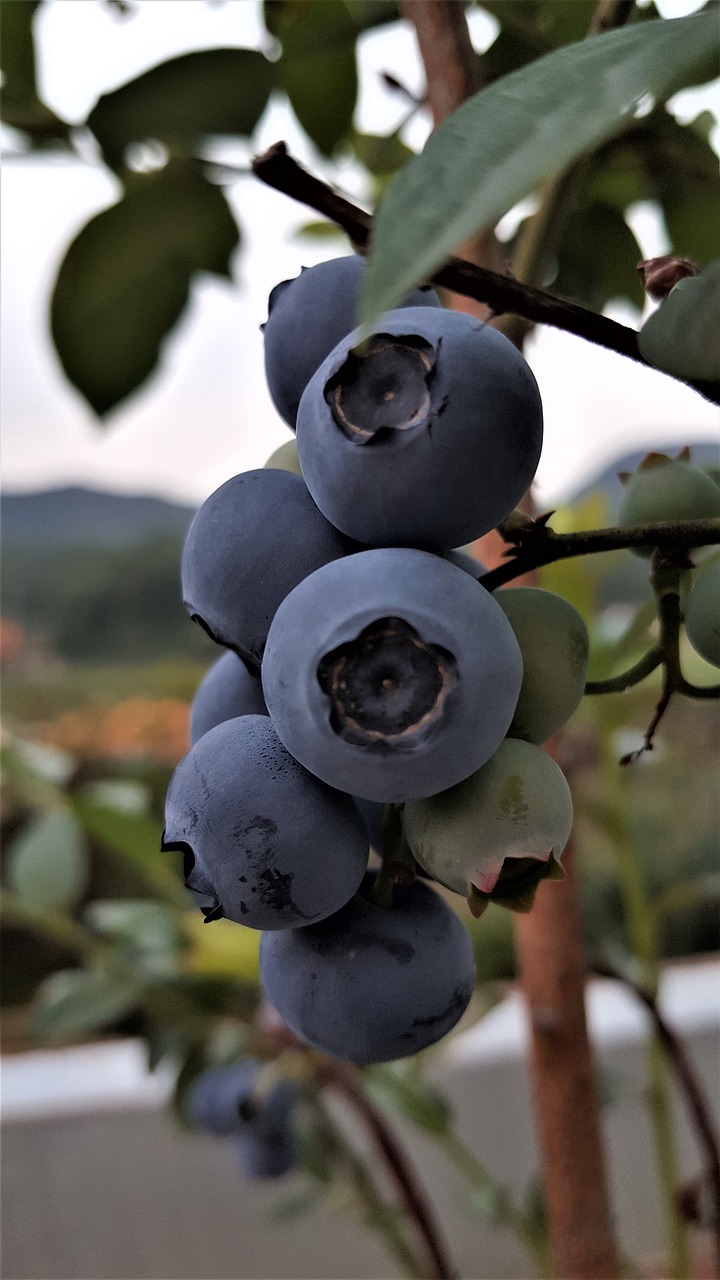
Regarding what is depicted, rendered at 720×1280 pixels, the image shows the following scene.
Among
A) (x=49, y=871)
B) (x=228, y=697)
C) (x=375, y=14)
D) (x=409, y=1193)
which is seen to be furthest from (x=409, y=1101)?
(x=375, y=14)

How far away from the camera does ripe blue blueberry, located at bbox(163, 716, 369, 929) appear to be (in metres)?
0.15

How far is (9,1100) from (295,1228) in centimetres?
22

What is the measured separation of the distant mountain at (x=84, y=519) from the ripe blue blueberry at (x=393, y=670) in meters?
2.22

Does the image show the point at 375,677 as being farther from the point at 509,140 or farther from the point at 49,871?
the point at 49,871

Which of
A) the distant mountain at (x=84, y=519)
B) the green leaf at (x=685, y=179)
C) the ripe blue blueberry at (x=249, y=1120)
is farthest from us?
the distant mountain at (x=84, y=519)

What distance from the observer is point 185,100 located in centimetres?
34

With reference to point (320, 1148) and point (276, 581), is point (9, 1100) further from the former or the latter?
point (276, 581)

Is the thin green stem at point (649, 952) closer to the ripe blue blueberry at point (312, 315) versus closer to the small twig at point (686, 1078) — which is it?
the small twig at point (686, 1078)

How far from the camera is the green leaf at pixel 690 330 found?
130 mm

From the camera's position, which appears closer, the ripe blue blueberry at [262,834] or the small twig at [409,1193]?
the ripe blue blueberry at [262,834]

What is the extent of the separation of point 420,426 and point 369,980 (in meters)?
0.10

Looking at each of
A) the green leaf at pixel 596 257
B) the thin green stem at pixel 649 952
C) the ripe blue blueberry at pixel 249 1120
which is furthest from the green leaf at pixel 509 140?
the ripe blue blueberry at pixel 249 1120

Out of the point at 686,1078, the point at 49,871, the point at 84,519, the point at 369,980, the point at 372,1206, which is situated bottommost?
the point at 84,519

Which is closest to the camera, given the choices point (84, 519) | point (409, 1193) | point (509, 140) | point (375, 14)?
point (509, 140)
